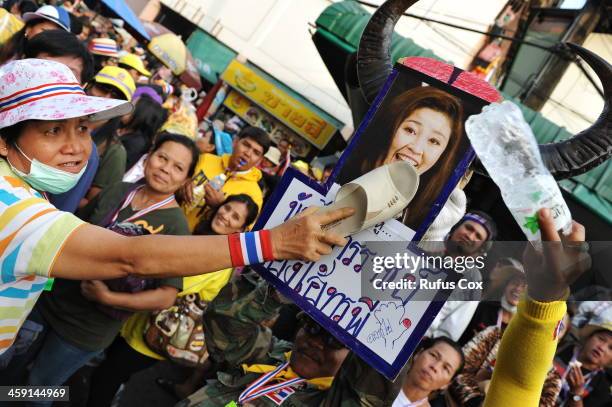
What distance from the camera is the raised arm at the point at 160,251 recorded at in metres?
1.46

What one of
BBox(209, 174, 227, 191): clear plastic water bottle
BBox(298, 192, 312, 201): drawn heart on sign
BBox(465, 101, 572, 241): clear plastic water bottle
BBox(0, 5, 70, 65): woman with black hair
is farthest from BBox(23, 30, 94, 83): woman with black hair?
BBox(465, 101, 572, 241): clear plastic water bottle

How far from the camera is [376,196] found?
1.51m

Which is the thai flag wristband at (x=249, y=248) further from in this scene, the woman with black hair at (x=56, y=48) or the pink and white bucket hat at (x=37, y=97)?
the woman with black hair at (x=56, y=48)

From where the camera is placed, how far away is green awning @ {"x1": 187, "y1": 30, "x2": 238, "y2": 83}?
1784 centimetres

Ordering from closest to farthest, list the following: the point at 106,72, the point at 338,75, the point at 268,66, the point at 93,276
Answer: the point at 93,276 < the point at 106,72 < the point at 338,75 < the point at 268,66

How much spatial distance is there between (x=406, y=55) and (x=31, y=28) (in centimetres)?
511

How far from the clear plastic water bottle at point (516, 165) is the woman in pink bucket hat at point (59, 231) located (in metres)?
0.51

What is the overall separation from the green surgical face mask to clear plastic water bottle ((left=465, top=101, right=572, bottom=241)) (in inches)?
58.0

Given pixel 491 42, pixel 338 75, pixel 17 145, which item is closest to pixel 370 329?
pixel 17 145

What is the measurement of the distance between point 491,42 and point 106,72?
16.3m

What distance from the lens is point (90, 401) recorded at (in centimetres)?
290

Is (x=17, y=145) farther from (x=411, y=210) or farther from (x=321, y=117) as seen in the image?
(x=321, y=117)

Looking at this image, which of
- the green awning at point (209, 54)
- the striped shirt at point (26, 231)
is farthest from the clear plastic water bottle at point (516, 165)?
the green awning at point (209, 54)

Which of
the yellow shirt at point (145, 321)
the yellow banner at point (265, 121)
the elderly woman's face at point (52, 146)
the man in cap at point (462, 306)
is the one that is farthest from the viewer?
the yellow banner at point (265, 121)
